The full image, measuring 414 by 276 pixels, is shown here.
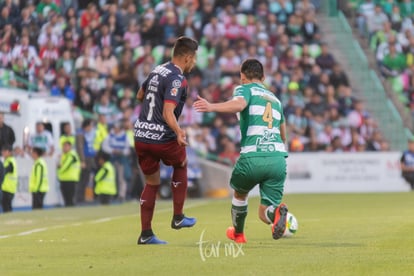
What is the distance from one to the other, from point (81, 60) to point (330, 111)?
6851 millimetres

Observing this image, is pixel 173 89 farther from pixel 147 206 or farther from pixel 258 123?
pixel 147 206

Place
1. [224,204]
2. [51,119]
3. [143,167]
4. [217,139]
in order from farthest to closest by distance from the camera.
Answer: [217,139], [51,119], [224,204], [143,167]

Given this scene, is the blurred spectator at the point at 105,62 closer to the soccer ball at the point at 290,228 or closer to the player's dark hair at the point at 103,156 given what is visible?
the player's dark hair at the point at 103,156

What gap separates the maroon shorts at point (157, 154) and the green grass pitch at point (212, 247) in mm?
818

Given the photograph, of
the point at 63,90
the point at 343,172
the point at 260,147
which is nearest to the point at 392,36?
the point at 343,172

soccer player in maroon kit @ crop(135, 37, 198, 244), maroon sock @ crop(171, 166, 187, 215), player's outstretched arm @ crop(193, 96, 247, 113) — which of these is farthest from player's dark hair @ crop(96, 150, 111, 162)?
player's outstretched arm @ crop(193, 96, 247, 113)

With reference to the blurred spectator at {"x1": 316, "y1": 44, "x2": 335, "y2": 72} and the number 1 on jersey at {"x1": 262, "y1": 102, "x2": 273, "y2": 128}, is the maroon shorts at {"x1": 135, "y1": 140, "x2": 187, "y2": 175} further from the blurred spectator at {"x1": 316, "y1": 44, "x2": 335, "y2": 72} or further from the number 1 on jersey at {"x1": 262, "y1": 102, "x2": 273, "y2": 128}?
the blurred spectator at {"x1": 316, "y1": 44, "x2": 335, "y2": 72}

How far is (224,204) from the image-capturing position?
2608 centimetres

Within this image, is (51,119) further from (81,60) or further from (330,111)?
(330,111)

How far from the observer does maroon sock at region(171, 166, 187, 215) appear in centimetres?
1352

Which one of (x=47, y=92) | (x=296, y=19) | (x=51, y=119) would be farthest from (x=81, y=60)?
(x=296, y=19)

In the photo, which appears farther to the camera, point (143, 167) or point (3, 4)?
point (3, 4)

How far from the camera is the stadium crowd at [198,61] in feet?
113

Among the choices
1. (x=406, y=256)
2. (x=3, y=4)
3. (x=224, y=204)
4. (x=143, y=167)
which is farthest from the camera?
(x=3, y=4)
